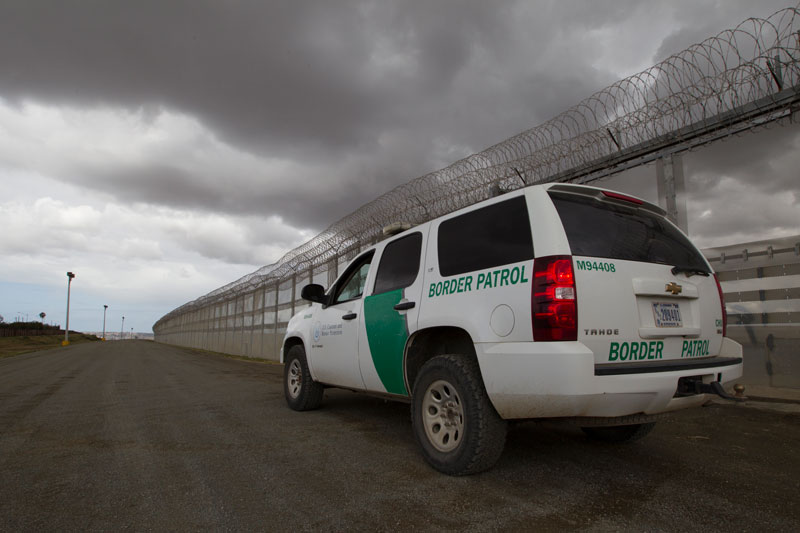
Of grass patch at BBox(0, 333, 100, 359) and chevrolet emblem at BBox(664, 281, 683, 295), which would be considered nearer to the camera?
chevrolet emblem at BBox(664, 281, 683, 295)

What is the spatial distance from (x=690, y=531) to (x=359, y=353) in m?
2.66

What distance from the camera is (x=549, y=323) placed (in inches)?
93.9

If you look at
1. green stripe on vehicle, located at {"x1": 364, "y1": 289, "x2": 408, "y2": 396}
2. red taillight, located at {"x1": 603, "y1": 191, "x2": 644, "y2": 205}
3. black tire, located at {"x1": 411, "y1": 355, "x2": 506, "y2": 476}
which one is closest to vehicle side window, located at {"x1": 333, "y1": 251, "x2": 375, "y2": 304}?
green stripe on vehicle, located at {"x1": 364, "y1": 289, "x2": 408, "y2": 396}

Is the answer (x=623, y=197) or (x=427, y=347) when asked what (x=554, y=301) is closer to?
(x=623, y=197)

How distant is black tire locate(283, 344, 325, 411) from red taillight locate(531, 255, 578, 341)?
3.33 metres

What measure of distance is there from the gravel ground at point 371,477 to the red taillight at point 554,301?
3.14 ft

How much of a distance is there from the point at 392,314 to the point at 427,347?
15.8 inches

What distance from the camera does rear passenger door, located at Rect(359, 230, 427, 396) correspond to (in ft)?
11.2

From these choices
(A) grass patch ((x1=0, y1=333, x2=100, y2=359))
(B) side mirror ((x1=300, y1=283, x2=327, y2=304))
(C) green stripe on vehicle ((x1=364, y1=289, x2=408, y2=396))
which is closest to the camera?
(C) green stripe on vehicle ((x1=364, y1=289, x2=408, y2=396))

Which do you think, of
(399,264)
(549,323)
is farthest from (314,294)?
(549,323)

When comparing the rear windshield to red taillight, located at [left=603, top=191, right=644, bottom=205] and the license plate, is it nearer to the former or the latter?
red taillight, located at [left=603, top=191, right=644, bottom=205]

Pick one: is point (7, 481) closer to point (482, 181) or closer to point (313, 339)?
point (313, 339)

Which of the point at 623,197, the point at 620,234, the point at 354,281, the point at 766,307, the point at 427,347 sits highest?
the point at 623,197

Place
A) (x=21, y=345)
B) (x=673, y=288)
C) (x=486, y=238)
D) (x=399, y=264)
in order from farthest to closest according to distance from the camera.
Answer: (x=21, y=345) < (x=399, y=264) < (x=486, y=238) < (x=673, y=288)
